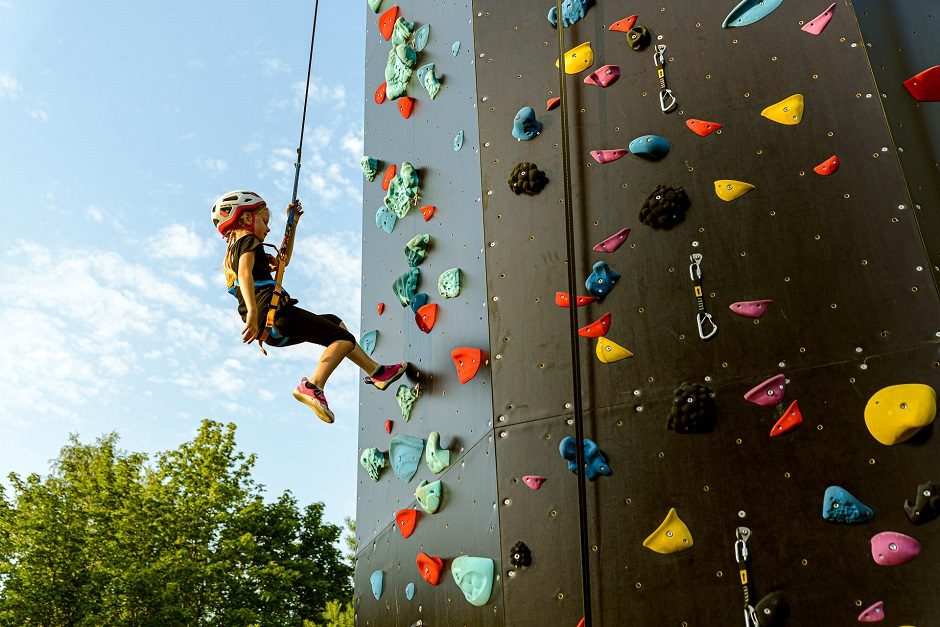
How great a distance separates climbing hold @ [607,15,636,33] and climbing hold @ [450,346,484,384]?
1.85 metres

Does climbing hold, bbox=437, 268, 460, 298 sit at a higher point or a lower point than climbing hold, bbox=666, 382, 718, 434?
higher

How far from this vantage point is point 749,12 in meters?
3.96

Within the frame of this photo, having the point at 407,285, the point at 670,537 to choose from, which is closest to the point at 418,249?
the point at 407,285

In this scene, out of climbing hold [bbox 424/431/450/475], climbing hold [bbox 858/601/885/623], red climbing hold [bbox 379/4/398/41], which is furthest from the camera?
red climbing hold [bbox 379/4/398/41]

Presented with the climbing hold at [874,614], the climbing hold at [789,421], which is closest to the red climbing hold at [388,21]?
the climbing hold at [789,421]

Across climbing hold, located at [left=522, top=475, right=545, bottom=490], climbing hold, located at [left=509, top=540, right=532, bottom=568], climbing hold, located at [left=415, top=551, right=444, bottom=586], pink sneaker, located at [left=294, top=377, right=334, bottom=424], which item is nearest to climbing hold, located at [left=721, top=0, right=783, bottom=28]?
climbing hold, located at [left=522, top=475, right=545, bottom=490]

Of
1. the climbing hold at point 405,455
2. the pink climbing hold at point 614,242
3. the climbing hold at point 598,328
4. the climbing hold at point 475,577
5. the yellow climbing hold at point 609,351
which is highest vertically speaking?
the pink climbing hold at point 614,242

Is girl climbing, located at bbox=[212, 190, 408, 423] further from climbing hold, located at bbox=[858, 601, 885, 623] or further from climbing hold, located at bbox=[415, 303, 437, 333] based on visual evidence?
climbing hold, located at bbox=[858, 601, 885, 623]

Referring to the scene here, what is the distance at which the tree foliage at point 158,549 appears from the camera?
49.3ft

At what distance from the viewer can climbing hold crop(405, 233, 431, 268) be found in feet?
16.8

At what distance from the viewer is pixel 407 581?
15.5ft

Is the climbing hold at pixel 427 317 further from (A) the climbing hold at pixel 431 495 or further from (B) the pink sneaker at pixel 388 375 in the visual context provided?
(A) the climbing hold at pixel 431 495

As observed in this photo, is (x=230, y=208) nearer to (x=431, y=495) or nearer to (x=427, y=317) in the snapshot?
(x=427, y=317)

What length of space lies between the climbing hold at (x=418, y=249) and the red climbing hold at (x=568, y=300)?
1407 millimetres
